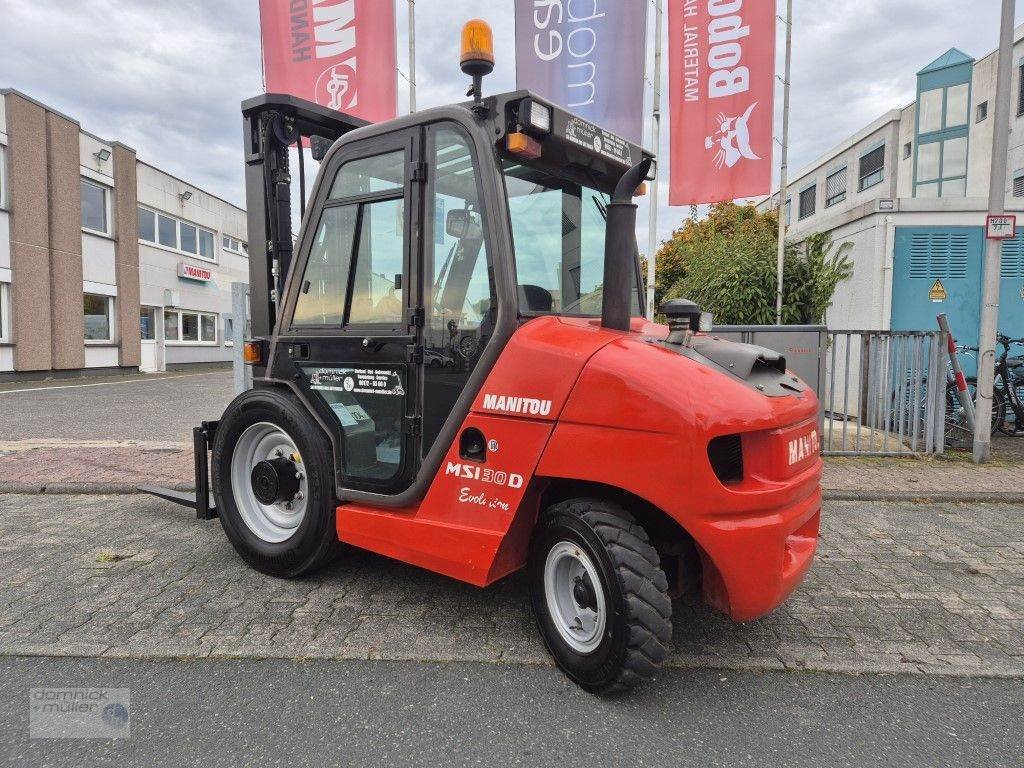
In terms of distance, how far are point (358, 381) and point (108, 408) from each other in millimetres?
11177

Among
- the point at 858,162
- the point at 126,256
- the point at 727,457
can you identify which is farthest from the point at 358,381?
the point at 858,162

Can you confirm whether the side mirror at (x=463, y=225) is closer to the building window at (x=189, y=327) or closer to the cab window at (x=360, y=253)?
the cab window at (x=360, y=253)

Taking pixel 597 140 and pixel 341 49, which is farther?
pixel 341 49

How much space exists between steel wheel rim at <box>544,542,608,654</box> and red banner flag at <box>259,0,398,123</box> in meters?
7.80

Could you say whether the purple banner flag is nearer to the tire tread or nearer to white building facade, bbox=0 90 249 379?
the tire tread

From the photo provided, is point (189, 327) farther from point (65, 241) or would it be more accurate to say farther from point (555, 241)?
point (555, 241)

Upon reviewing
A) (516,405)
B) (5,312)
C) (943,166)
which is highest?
(943,166)

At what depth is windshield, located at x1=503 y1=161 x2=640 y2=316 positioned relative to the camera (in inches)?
122

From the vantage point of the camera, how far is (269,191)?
13.5ft

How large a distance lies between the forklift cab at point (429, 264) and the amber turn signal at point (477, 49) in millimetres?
236

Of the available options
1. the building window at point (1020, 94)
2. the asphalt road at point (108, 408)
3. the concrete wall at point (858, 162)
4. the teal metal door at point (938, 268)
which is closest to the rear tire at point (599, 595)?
the asphalt road at point (108, 408)

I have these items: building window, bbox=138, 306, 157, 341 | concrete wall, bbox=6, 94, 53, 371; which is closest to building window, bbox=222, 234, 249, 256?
building window, bbox=138, 306, 157, 341

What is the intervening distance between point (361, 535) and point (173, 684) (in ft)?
3.42

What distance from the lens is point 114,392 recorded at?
1557 cm
